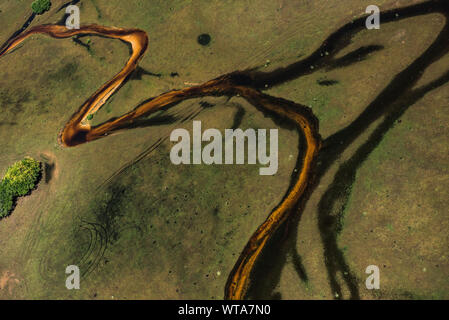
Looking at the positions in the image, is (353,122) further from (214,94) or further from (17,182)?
(17,182)

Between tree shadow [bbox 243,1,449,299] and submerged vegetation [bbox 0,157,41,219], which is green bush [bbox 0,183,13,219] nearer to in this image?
submerged vegetation [bbox 0,157,41,219]

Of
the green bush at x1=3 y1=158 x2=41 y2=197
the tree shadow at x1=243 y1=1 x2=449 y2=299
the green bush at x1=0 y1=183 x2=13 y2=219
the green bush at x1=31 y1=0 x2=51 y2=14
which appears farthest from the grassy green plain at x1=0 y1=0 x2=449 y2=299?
the green bush at x1=31 y1=0 x2=51 y2=14

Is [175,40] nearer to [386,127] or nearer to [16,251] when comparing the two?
[386,127]

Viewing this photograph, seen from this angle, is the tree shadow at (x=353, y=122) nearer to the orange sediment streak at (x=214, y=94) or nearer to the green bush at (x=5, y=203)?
the orange sediment streak at (x=214, y=94)

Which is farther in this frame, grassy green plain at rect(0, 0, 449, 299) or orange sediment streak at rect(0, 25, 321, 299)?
orange sediment streak at rect(0, 25, 321, 299)

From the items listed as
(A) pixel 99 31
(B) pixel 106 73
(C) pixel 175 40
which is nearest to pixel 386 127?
(C) pixel 175 40

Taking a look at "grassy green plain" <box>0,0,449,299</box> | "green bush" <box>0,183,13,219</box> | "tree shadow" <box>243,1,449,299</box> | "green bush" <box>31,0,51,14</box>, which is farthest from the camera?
"green bush" <box>31,0,51,14</box>
